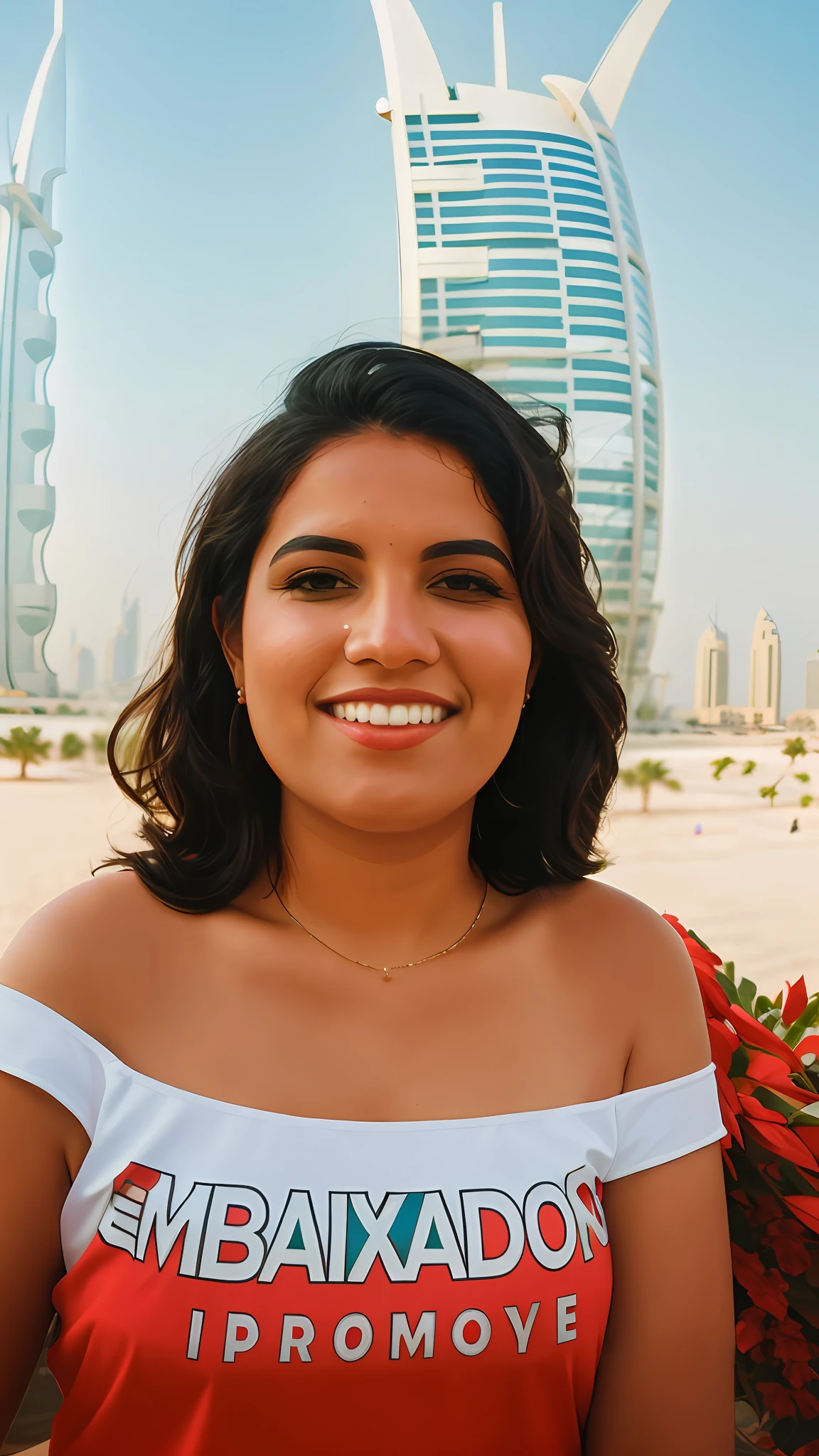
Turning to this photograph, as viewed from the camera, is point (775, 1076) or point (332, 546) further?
point (775, 1076)

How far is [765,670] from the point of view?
11.0 m

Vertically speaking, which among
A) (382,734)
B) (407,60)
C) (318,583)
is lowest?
(382,734)

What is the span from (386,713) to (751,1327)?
2.16ft

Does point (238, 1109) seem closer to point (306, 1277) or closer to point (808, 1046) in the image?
point (306, 1277)

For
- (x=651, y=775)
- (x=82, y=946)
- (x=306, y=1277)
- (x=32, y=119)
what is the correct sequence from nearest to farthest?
(x=306, y=1277) → (x=82, y=946) → (x=32, y=119) → (x=651, y=775)

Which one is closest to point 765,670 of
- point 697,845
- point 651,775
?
point 651,775

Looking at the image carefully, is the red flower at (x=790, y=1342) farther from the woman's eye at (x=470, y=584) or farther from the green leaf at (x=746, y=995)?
the woman's eye at (x=470, y=584)

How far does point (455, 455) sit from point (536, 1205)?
0.60m

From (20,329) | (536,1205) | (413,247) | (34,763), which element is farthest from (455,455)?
(34,763)

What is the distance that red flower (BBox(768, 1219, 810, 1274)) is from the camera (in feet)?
2.76

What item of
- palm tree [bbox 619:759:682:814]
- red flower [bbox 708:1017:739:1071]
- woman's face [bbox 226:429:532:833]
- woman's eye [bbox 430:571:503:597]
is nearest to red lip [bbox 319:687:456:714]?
woman's face [bbox 226:429:532:833]

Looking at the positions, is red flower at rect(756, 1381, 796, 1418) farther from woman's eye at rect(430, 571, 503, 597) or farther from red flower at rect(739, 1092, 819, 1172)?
woman's eye at rect(430, 571, 503, 597)

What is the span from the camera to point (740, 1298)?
2.91 ft

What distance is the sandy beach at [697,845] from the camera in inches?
349
